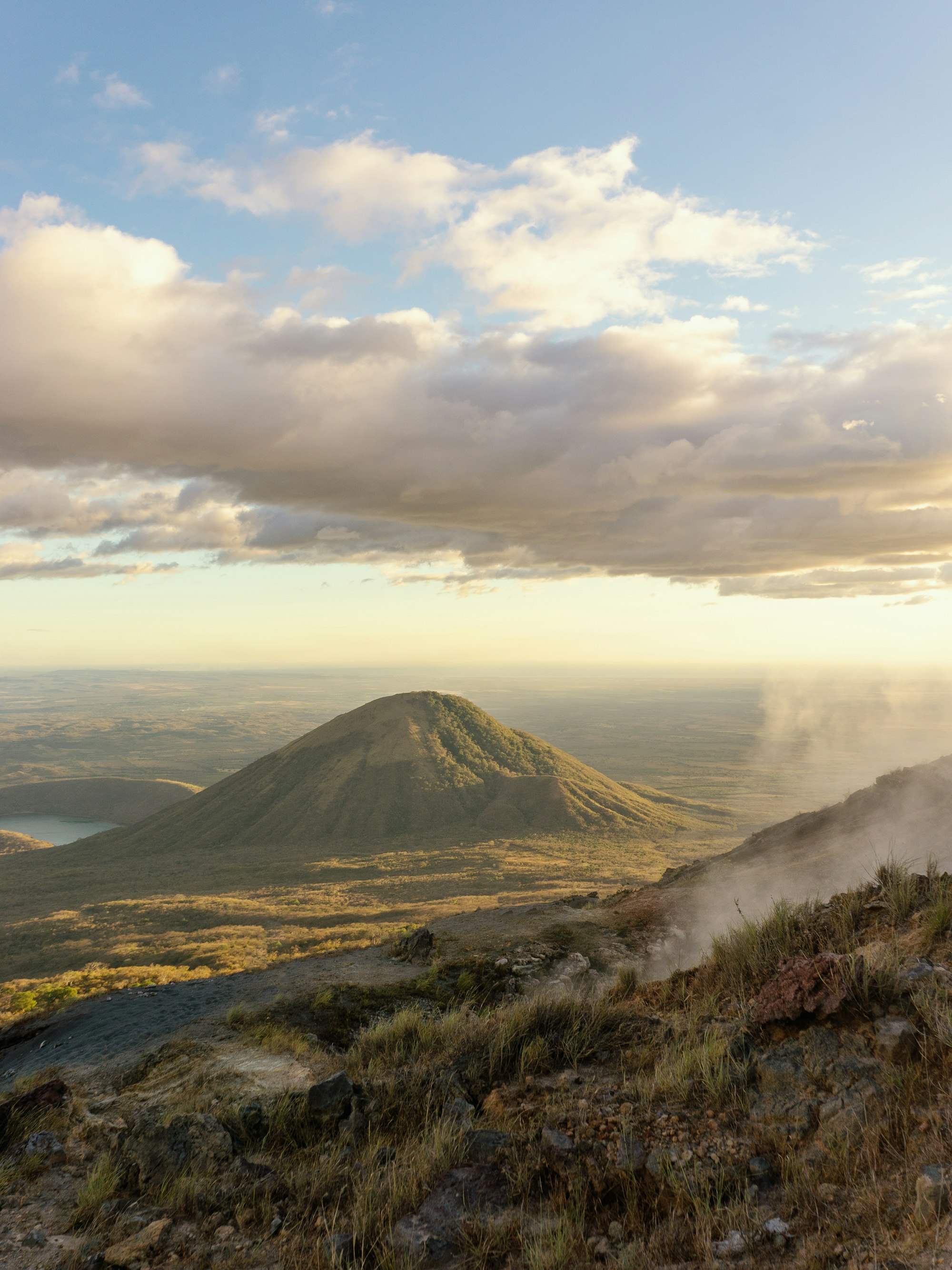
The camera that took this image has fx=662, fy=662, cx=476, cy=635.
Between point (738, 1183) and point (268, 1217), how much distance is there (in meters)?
3.99

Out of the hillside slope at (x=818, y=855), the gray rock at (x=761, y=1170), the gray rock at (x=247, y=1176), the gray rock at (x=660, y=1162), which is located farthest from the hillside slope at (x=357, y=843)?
the gray rock at (x=761, y=1170)

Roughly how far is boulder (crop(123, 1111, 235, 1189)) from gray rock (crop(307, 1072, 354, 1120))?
2.95 ft

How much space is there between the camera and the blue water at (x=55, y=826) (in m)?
152

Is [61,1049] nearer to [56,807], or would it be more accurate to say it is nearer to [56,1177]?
[56,1177]

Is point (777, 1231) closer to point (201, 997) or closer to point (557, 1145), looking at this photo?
point (557, 1145)

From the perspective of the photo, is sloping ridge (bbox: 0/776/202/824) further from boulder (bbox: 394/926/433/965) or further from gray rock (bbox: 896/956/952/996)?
gray rock (bbox: 896/956/952/996)

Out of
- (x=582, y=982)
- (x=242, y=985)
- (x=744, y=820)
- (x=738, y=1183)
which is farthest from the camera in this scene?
(x=744, y=820)

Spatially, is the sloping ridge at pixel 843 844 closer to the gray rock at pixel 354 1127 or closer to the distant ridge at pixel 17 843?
the gray rock at pixel 354 1127

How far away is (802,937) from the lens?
9055 mm

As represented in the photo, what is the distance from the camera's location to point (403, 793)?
114750mm

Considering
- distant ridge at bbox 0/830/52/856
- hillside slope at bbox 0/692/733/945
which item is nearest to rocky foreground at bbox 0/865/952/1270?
hillside slope at bbox 0/692/733/945


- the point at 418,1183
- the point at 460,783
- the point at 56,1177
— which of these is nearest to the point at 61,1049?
the point at 56,1177

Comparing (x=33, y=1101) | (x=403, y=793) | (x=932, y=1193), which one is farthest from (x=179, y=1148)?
(x=403, y=793)

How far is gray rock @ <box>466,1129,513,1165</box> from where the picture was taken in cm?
601
